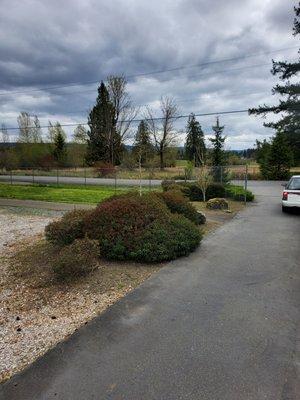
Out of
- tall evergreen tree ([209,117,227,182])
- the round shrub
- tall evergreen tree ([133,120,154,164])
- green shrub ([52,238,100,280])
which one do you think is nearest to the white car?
the round shrub

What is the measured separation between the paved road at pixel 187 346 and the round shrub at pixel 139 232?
2.29 feet

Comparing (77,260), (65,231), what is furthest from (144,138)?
(77,260)

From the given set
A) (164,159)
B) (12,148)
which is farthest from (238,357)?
(12,148)

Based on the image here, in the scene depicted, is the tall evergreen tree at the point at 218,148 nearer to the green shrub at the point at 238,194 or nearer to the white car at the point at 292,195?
the green shrub at the point at 238,194

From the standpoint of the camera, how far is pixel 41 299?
5598mm

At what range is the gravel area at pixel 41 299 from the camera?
422cm

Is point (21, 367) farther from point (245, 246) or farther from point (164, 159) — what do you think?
point (164, 159)

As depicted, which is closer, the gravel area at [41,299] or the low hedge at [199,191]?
the gravel area at [41,299]

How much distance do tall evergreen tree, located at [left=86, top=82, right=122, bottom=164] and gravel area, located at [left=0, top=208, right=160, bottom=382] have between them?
140 ft

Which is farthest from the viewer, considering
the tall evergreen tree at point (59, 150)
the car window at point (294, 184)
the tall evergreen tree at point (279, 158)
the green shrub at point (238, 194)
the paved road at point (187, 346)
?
the tall evergreen tree at point (59, 150)

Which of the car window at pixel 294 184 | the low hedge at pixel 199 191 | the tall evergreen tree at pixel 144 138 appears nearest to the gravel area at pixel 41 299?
the car window at pixel 294 184

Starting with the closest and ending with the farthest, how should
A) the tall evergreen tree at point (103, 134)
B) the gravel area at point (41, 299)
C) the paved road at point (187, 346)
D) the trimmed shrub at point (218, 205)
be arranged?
the paved road at point (187, 346)
the gravel area at point (41, 299)
the trimmed shrub at point (218, 205)
the tall evergreen tree at point (103, 134)

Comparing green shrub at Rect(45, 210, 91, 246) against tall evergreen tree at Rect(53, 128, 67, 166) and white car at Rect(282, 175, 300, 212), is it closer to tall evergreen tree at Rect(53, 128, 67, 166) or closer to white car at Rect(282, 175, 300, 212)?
white car at Rect(282, 175, 300, 212)

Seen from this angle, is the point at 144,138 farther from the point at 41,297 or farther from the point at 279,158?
the point at 41,297
